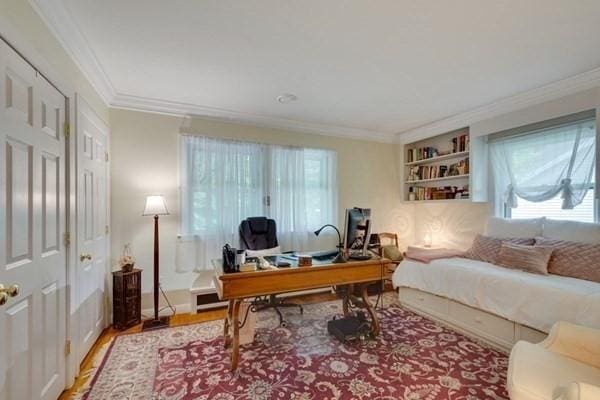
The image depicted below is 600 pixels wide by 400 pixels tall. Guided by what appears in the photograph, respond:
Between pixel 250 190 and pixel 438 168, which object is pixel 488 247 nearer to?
pixel 438 168

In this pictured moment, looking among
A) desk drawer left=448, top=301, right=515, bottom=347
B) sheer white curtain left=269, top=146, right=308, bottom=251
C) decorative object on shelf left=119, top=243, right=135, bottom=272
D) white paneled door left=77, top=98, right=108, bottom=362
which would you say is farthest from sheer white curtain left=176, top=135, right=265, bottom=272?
desk drawer left=448, top=301, right=515, bottom=347

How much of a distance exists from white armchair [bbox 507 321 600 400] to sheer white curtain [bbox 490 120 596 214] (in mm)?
1933

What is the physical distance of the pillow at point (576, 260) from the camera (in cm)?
237

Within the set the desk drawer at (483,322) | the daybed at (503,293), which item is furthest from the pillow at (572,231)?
the desk drawer at (483,322)

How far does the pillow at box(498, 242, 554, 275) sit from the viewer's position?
2578 millimetres

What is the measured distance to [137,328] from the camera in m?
2.87

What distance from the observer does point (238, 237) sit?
3557 mm

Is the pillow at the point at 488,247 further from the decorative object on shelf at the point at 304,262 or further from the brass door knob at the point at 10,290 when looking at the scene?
the brass door knob at the point at 10,290

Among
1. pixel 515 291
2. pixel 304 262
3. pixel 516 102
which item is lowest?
pixel 515 291

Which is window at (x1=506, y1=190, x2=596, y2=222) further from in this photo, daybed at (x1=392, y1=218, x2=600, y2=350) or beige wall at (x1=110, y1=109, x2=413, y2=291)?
beige wall at (x1=110, y1=109, x2=413, y2=291)

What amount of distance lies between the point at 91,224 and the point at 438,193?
Result: 4314 millimetres

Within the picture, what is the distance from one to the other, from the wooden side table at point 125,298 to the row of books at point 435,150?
168 inches

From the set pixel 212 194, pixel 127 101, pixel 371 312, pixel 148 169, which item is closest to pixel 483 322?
pixel 371 312

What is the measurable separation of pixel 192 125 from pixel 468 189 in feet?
12.3
